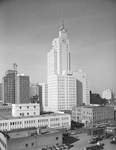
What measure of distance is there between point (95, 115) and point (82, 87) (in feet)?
13.4

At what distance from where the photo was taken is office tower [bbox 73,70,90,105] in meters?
11.1

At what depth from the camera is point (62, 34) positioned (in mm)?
12273

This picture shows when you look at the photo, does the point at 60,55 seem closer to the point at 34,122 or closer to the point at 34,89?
the point at 34,122

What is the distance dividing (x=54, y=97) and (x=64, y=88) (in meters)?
0.81

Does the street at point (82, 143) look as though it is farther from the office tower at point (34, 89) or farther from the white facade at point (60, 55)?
the office tower at point (34, 89)

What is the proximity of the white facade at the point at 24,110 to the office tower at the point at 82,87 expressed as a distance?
4.69m

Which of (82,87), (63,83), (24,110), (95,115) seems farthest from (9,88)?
(95,115)

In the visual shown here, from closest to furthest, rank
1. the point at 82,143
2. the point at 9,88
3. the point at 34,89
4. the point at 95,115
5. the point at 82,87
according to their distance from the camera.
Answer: the point at 82,143
the point at 95,115
the point at 82,87
the point at 9,88
the point at 34,89

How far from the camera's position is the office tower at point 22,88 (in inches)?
482

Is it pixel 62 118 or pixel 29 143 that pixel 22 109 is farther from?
pixel 29 143

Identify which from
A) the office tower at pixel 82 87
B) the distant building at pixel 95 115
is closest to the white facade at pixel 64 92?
the office tower at pixel 82 87

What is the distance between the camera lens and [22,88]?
12.4 m

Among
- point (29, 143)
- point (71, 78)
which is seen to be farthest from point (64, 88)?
point (29, 143)

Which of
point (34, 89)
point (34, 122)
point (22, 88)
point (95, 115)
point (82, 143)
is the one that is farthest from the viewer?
point (34, 89)
